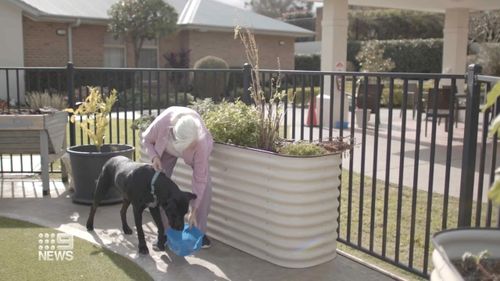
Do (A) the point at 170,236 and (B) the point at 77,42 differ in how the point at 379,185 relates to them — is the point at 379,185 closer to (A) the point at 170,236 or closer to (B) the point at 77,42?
(A) the point at 170,236

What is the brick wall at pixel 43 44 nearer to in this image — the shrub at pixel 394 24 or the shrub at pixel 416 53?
the shrub at pixel 416 53

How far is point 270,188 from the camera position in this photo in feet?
12.1

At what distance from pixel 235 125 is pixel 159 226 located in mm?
937

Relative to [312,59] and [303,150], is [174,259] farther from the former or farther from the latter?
[312,59]

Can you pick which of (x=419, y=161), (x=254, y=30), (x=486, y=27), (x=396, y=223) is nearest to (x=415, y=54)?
(x=486, y=27)

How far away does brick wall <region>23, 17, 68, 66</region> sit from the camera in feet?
57.3

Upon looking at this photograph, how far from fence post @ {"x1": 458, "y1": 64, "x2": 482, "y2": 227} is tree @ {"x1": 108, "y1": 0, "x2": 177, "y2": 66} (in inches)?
634

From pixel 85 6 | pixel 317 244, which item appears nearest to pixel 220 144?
pixel 317 244

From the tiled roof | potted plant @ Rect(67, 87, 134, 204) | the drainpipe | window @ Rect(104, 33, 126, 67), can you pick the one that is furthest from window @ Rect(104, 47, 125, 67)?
potted plant @ Rect(67, 87, 134, 204)

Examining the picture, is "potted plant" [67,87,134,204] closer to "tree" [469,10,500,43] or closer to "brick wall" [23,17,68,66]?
"brick wall" [23,17,68,66]

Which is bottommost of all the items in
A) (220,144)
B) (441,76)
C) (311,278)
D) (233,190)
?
(311,278)

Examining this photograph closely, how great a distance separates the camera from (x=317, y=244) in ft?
Result: 12.4

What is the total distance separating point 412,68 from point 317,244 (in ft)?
82.1

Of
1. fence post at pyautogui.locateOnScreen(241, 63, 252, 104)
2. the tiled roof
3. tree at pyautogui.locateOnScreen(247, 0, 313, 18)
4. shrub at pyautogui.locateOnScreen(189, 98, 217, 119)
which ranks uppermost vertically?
tree at pyautogui.locateOnScreen(247, 0, 313, 18)
